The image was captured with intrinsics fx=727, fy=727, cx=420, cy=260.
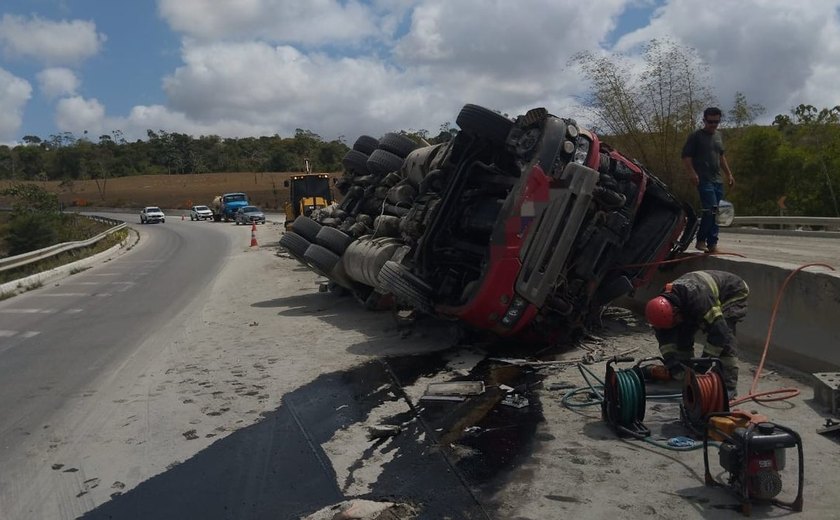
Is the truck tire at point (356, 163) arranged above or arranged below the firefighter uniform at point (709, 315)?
above

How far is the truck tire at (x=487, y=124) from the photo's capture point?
23.7 ft

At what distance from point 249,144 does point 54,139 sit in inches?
1538

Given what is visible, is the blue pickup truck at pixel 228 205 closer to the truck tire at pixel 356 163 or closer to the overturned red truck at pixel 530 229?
the truck tire at pixel 356 163

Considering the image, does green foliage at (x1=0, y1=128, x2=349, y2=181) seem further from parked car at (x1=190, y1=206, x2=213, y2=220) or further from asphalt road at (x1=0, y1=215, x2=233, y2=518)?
asphalt road at (x1=0, y1=215, x2=233, y2=518)

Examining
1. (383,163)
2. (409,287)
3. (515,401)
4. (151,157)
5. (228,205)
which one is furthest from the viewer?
(151,157)

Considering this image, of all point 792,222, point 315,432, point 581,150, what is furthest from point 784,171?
point 315,432

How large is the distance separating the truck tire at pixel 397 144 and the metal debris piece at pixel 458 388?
604 cm

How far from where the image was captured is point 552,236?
6766 mm

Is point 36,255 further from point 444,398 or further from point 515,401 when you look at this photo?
point 515,401

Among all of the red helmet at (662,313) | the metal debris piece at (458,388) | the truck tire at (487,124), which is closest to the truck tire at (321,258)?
the truck tire at (487,124)

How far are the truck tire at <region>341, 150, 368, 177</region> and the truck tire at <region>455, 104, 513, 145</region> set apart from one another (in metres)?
5.03

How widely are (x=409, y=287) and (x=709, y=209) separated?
11.4 ft

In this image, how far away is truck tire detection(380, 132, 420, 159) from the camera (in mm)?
11539

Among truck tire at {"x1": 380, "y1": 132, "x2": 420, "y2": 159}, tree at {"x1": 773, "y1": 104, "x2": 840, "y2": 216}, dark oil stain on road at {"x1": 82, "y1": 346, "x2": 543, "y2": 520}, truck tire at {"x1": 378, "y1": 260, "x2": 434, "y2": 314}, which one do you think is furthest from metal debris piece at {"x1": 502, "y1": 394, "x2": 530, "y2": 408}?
tree at {"x1": 773, "y1": 104, "x2": 840, "y2": 216}
